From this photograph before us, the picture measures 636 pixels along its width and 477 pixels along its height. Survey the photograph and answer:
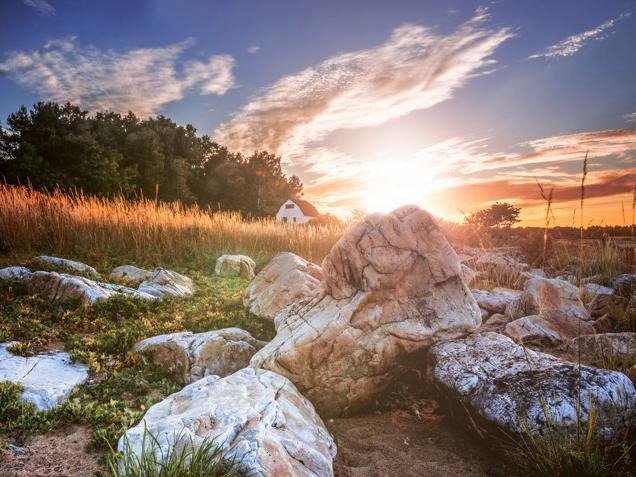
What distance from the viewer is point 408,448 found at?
340cm

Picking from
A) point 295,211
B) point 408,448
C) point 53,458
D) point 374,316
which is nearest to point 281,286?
point 374,316

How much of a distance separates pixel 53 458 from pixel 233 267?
7171mm

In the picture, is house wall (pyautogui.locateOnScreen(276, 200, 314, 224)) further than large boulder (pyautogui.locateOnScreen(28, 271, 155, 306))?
Yes

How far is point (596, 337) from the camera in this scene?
4.50 meters

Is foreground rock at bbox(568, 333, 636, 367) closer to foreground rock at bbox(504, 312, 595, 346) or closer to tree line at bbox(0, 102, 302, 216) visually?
foreground rock at bbox(504, 312, 595, 346)

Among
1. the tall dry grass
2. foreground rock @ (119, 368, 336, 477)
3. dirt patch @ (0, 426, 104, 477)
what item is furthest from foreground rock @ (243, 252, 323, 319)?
the tall dry grass

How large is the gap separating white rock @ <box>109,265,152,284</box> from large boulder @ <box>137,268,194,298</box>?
0.23m

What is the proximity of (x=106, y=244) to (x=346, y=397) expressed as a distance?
8672 mm

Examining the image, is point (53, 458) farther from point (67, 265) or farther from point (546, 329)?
point (67, 265)

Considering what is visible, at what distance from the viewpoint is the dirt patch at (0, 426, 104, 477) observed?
2621 millimetres

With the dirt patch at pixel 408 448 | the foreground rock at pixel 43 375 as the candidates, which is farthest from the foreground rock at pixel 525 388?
the foreground rock at pixel 43 375

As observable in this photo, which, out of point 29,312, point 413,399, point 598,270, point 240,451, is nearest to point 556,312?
point 413,399

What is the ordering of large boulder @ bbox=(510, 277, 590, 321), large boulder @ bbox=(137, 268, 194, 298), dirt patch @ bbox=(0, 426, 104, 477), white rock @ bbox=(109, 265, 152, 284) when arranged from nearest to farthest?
1. dirt patch @ bbox=(0, 426, 104, 477)
2. large boulder @ bbox=(510, 277, 590, 321)
3. large boulder @ bbox=(137, 268, 194, 298)
4. white rock @ bbox=(109, 265, 152, 284)

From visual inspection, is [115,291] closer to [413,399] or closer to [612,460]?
[413,399]
